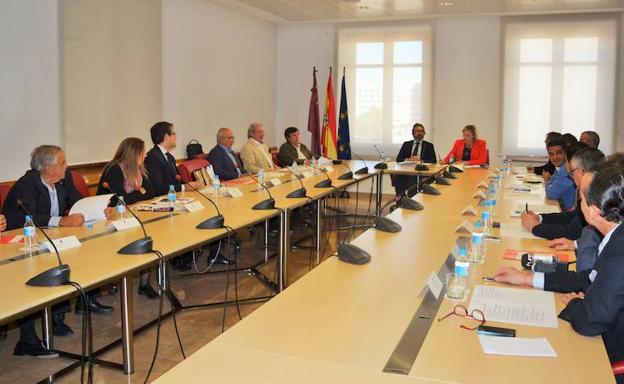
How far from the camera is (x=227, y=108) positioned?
888 centimetres

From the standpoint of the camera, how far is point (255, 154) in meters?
7.30

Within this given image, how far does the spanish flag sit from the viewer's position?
958 cm

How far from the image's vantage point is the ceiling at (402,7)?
823 cm

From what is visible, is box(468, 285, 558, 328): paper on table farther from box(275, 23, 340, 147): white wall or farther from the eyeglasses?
box(275, 23, 340, 147): white wall

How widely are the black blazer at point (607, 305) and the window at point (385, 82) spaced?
799 cm

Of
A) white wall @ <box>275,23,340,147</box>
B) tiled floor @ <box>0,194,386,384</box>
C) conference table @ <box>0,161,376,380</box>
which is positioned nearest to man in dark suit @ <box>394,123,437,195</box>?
white wall @ <box>275,23,340,147</box>

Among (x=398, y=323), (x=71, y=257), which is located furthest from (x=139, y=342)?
(x=398, y=323)

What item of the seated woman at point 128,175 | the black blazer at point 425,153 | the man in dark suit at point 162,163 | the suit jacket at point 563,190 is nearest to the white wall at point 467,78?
the black blazer at point 425,153

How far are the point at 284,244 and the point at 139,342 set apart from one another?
1.25 m

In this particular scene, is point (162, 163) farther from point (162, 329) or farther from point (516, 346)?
point (516, 346)

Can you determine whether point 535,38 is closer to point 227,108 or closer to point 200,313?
point 227,108

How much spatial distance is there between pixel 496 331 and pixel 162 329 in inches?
102

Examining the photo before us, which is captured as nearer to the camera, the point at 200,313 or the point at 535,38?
the point at 200,313

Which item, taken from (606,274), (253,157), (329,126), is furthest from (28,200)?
(329,126)
